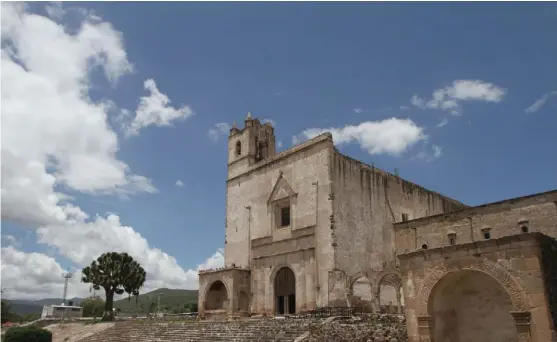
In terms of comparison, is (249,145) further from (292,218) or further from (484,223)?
(484,223)

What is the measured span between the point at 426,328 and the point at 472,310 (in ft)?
7.41

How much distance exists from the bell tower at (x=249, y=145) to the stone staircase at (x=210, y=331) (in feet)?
36.1

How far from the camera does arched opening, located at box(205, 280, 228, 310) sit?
29.6 meters

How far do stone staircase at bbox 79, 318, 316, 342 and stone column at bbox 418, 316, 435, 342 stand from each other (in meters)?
5.83

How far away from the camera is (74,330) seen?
34250 millimetres

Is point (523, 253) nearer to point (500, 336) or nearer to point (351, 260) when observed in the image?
point (500, 336)

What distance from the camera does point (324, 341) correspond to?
1747 cm

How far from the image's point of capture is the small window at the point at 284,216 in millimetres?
28439

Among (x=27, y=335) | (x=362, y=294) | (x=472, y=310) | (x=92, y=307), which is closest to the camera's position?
(x=472, y=310)

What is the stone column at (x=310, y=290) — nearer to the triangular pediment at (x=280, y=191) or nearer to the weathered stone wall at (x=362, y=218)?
the weathered stone wall at (x=362, y=218)

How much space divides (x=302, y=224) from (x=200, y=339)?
327 inches

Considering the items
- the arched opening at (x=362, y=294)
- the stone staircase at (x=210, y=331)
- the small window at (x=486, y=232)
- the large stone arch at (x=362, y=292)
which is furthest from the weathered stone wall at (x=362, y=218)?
the small window at (x=486, y=232)

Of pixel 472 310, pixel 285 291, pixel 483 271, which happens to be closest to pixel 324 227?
pixel 285 291

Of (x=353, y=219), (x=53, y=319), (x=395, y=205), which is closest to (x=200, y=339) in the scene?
(x=353, y=219)
